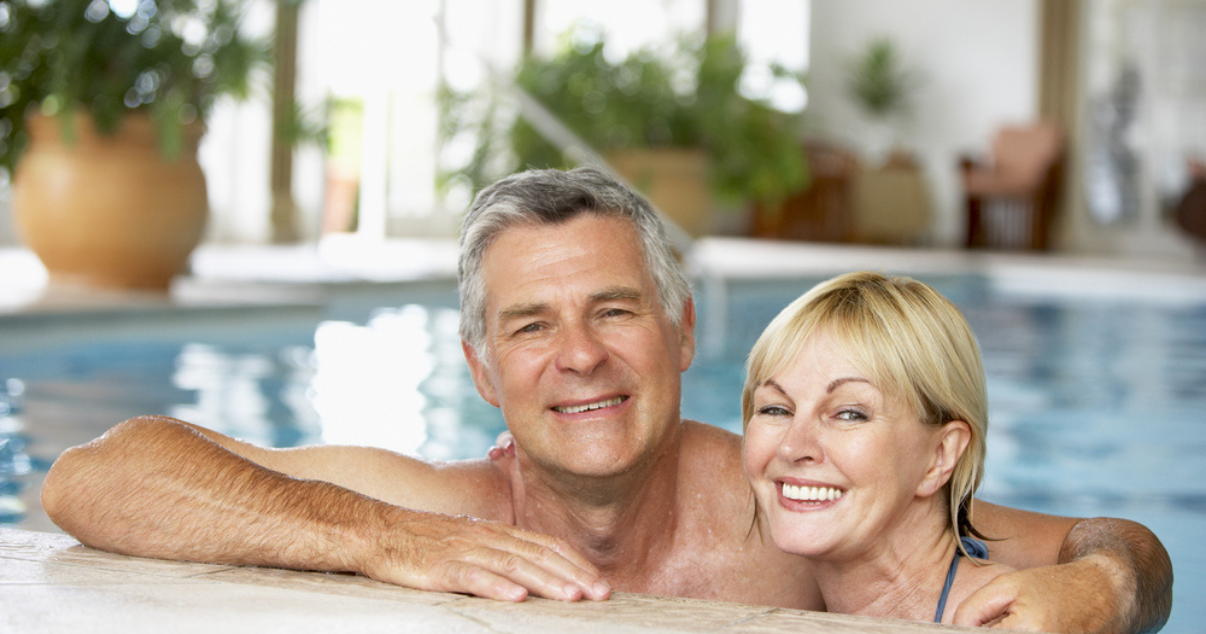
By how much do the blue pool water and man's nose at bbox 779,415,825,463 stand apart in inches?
55.4

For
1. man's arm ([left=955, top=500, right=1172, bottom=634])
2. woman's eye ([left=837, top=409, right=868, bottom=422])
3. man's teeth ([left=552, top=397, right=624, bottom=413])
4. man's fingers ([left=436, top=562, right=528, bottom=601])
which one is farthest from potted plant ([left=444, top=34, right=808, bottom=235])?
man's fingers ([left=436, top=562, right=528, bottom=601])

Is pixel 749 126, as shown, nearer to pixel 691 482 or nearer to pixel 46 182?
pixel 46 182

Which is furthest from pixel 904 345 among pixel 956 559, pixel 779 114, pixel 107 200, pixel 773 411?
pixel 779 114

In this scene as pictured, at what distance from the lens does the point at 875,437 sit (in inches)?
66.7

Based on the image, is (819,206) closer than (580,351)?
No

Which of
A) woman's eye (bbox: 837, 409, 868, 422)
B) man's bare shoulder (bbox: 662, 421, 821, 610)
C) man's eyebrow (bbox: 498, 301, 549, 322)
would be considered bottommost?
man's bare shoulder (bbox: 662, 421, 821, 610)

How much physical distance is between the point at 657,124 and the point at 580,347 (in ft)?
26.4

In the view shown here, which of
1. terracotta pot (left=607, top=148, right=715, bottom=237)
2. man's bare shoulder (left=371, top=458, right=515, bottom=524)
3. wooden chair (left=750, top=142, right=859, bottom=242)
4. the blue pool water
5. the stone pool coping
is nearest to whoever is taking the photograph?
the stone pool coping

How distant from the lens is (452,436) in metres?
4.65

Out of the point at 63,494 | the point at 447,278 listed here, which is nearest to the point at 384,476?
the point at 63,494

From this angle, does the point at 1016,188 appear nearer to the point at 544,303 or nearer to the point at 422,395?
the point at 422,395

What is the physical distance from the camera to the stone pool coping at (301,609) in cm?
134

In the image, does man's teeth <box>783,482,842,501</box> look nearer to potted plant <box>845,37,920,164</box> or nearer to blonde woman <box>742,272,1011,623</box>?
blonde woman <box>742,272,1011,623</box>

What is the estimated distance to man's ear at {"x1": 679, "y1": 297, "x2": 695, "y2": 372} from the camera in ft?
6.57
